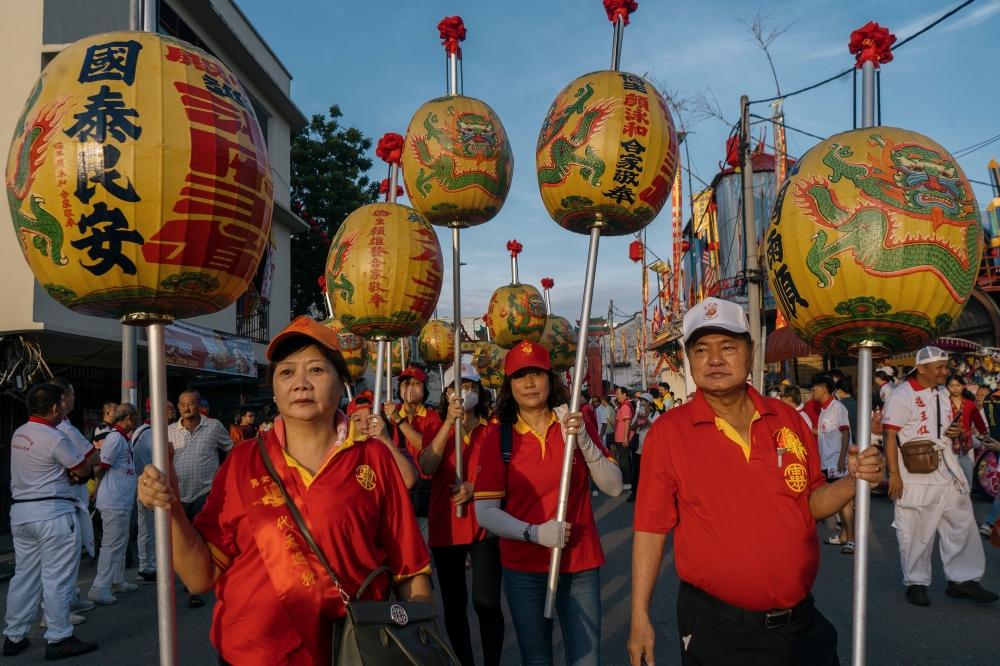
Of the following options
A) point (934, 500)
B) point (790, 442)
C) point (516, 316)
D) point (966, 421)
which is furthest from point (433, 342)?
point (790, 442)

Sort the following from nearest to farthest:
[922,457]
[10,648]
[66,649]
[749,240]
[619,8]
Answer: [619,8], [66,649], [10,648], [922,457], [749,240]

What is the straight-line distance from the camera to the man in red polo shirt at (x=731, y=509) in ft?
8.01

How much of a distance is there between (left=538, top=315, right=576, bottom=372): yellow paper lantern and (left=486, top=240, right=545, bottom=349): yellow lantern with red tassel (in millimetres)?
377

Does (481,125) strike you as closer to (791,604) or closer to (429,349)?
(791,604)

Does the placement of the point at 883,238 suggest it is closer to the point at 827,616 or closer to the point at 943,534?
the point at 827,616

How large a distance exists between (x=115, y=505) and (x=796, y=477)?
679 cm

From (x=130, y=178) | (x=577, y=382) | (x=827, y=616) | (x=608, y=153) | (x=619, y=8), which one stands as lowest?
(x=827, y=616)

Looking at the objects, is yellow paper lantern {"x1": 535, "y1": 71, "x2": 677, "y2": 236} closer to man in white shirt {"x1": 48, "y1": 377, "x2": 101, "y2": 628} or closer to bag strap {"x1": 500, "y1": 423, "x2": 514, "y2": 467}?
bag strap {"x1": 500, "y1": 423, "x2": 514, "y2": 467}

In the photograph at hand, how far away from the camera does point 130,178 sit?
2088 millimetres

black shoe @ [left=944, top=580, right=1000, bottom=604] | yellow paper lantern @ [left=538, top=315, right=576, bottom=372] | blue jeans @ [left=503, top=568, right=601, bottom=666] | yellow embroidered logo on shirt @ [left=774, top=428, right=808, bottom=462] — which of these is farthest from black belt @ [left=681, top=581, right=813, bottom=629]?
yellow paper lantern @ [left=538, top=315, right=576, bottom=372]

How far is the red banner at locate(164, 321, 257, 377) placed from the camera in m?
12.7

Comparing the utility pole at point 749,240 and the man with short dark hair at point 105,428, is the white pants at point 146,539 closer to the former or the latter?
the man with short dark hair at point 105,428

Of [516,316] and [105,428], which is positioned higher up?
[516,316]

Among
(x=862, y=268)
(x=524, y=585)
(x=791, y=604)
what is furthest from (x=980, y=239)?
(x=524, y=585)
